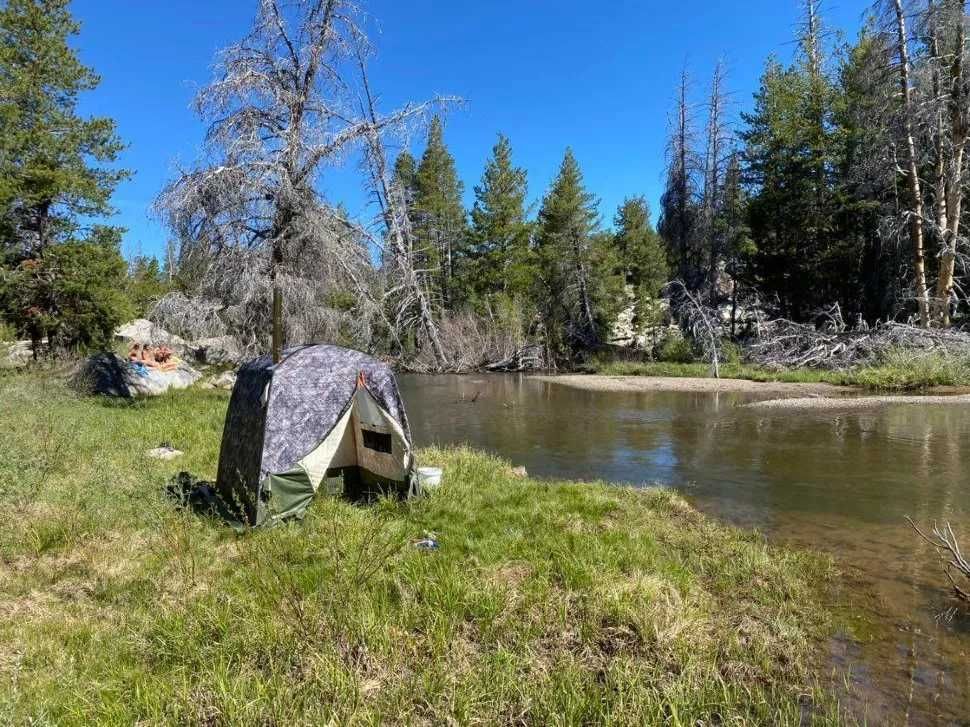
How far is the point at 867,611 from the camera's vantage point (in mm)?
5344

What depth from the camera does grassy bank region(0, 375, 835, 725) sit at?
3600mm

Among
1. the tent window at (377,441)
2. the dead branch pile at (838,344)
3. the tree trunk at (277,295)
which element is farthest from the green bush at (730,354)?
the tent window at (377,441)

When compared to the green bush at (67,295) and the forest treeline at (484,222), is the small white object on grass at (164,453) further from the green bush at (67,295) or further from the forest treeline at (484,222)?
the green bush at (67,295)

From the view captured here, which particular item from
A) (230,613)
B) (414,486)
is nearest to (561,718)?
(230,613)


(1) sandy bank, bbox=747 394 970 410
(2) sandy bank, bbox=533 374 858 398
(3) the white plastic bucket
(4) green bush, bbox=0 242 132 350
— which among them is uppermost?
(4) green bush, bbox=0 242 132 350

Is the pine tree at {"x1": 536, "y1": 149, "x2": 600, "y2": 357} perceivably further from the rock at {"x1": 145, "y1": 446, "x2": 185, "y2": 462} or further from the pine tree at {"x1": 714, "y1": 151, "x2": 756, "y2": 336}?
the rock at {"x1": 145, "y1": 446, "x2": 185, "y2": 462}

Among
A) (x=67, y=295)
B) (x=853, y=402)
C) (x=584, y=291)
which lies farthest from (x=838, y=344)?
(x=67, y=295)

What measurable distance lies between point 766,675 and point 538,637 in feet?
5.19

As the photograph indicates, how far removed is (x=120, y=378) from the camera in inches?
689

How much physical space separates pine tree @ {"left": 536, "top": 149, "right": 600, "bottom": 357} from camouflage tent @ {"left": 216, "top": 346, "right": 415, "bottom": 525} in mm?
28248

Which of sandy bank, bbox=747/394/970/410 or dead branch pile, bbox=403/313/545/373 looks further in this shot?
dead branch pile, bbox=403/313/545/373

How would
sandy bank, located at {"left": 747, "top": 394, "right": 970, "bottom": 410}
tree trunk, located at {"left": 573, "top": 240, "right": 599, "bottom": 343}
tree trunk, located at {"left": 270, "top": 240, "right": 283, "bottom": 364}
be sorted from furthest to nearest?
1. tree trunk, located at {"left": 573, "top": 240, "right": 599, "bottom": 343}
2. sandy bank, located at {"left": 747, "top": 394, "right": 970, "bottom": 410}
3. tree trunk, located at {"left": 270, "top": 240, "right": 283, "bottom": 364}

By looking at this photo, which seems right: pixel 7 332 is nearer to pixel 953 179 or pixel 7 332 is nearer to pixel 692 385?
pixel 692 385

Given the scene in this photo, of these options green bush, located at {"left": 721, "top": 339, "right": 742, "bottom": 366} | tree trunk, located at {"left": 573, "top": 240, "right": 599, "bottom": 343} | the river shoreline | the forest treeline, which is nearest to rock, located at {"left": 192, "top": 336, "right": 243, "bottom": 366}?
the forest treeline
